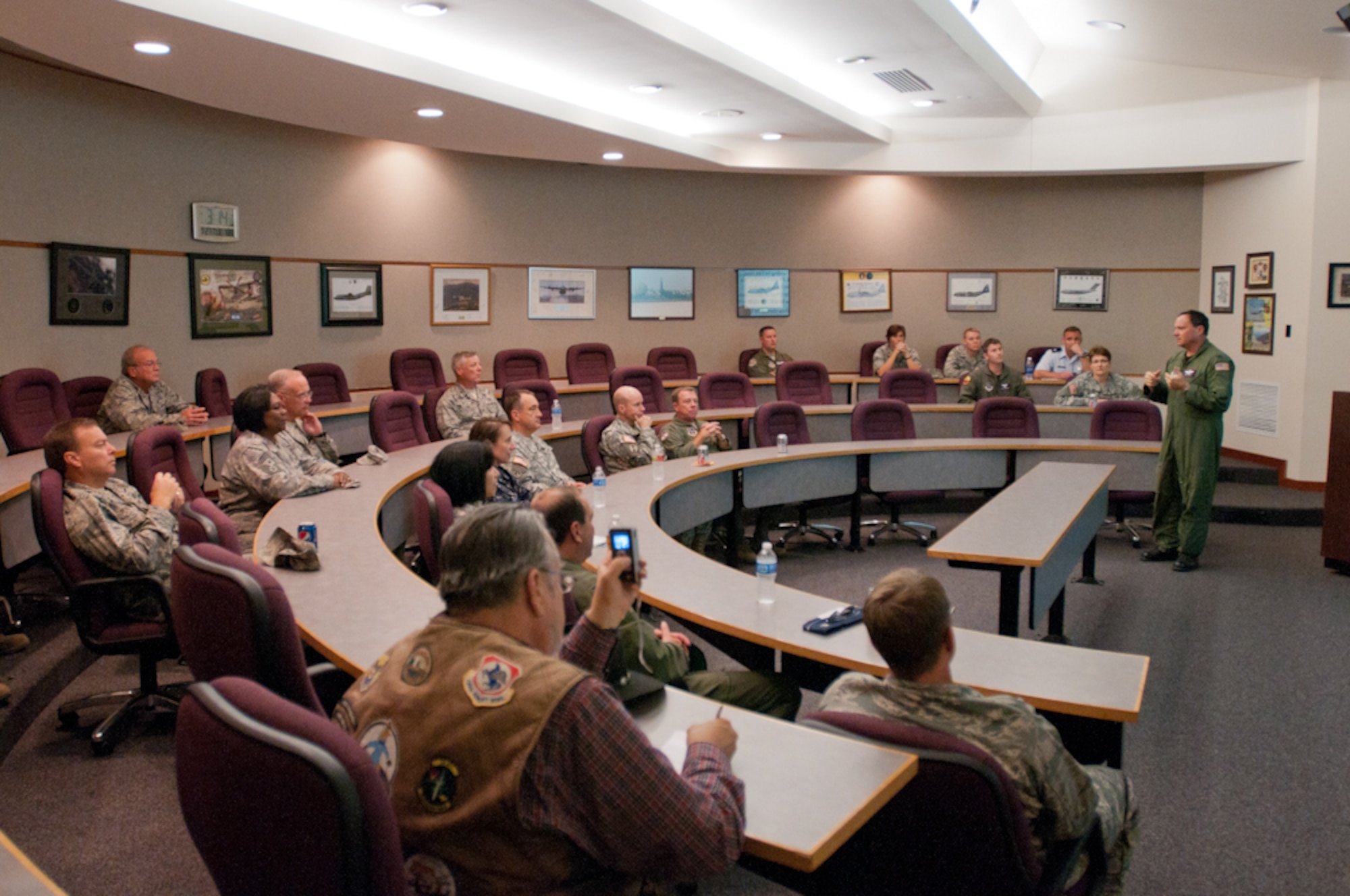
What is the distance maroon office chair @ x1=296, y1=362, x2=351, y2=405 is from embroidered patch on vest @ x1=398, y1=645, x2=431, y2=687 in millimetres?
7333

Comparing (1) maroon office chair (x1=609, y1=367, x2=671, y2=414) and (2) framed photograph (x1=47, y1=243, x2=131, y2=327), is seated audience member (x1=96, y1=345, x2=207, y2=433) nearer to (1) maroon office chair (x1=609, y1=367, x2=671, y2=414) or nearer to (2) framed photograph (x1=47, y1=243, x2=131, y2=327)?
(2) framed photograph (x1=47, y1=243, x2=131, y2=327)

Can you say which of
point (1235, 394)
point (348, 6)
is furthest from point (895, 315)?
point (348, 6)

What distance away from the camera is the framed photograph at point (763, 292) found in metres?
11.7

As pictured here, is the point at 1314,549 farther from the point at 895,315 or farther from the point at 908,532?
the point at 895,315

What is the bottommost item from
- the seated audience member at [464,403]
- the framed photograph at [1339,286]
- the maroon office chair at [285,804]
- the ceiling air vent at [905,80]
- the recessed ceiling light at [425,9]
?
the maroon office chair at [285,804]

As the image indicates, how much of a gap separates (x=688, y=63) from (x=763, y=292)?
5.00 meters

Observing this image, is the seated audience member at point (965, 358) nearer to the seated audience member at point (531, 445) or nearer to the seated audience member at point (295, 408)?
the seated audience member at point (531, 445)

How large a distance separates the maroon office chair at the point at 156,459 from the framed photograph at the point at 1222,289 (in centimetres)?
954

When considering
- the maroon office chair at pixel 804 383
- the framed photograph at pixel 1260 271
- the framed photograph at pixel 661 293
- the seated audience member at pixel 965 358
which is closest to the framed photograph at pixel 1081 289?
the seated audience member at pixel 965 358

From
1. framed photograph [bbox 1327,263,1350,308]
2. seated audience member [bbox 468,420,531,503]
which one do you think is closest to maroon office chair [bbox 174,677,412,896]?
seated audience member [bbox 468,420,531,503]

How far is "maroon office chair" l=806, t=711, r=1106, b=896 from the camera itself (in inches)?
69.7

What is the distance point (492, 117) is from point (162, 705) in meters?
5.09

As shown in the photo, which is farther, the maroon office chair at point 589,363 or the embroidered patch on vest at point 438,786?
the maroon office chair at point 589,363

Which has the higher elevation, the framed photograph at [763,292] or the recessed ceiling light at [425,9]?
the recessed ceiling light at [425,9]
